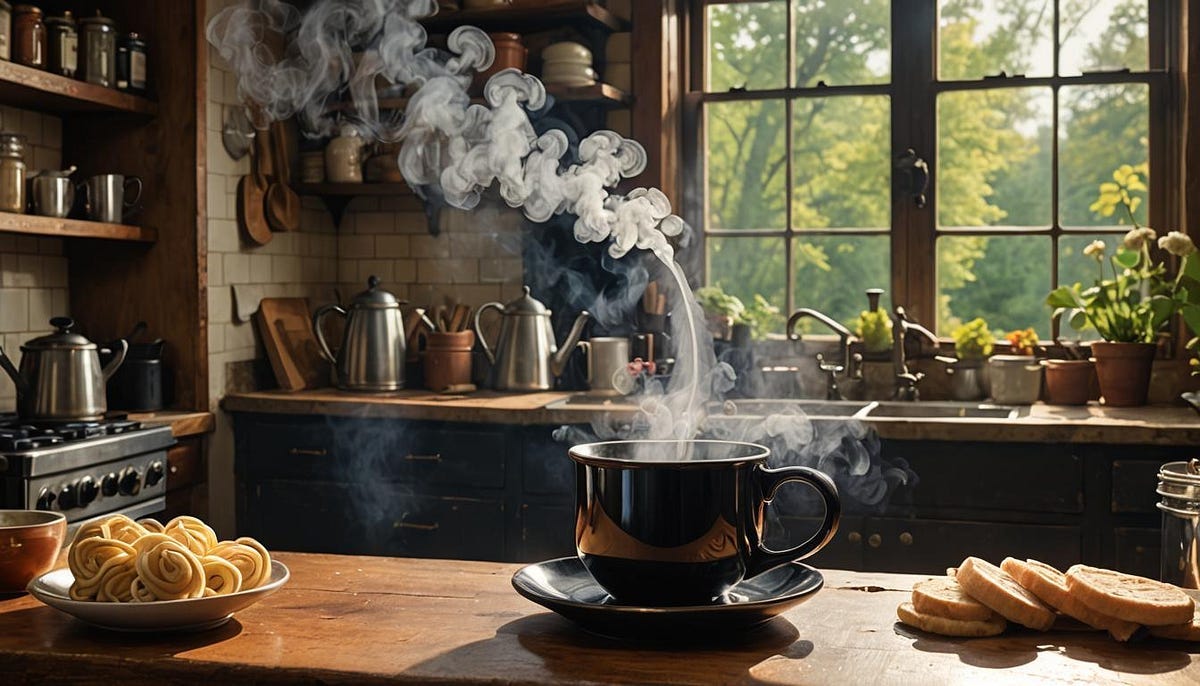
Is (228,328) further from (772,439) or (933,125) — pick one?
(933,125)

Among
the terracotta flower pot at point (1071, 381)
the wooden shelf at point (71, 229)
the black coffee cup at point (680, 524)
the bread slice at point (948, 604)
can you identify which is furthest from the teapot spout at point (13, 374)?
the terracotta flower pot at point (1071, 381)

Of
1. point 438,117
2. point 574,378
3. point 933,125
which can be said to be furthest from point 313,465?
point 933,125

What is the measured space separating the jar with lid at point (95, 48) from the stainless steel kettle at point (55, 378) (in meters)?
0.74

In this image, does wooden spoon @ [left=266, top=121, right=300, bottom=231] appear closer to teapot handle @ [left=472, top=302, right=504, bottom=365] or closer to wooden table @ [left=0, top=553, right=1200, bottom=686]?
teapot handle @ [left=472, top=302, right=504, bottom=365]

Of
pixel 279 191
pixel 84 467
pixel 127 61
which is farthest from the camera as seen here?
pixel 279 191

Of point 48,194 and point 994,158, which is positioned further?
point 994,158

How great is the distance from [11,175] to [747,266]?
2348 mm

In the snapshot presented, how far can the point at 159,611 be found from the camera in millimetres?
1179

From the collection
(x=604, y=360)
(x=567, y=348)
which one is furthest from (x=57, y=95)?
(x=604, y=360)

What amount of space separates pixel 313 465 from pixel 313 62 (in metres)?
1.54

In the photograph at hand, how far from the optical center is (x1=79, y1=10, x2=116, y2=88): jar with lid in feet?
11.7

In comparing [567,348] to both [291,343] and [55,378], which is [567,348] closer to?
[291,343]

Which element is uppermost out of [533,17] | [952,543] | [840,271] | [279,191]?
[533,17]

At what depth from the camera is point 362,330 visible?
4102mm
